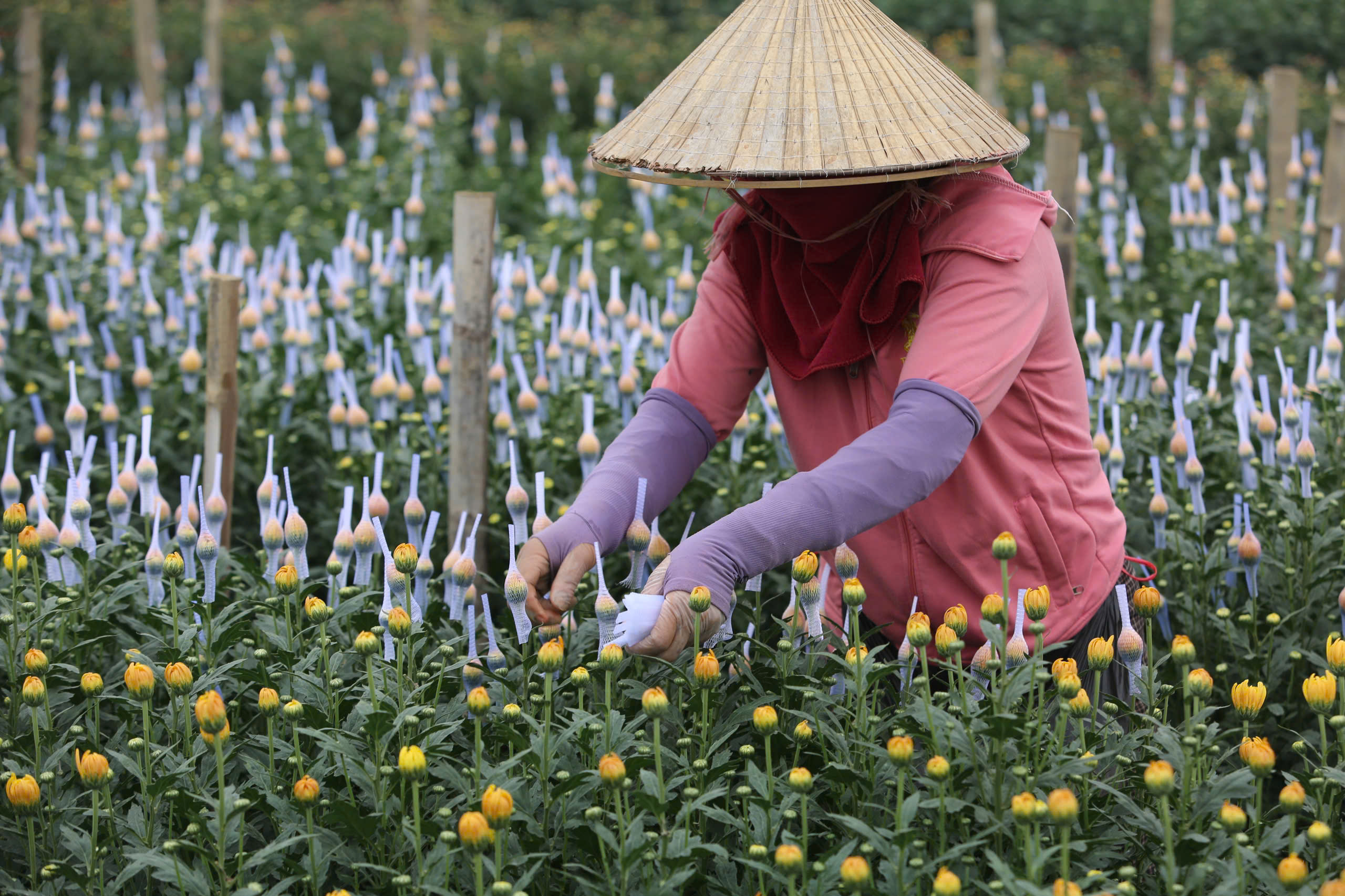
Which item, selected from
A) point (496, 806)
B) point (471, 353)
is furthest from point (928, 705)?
point (471, 353)

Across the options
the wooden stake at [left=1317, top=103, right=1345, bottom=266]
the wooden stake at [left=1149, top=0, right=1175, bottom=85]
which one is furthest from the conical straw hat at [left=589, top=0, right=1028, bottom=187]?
the wooden stake at [left=1149, top=0, right=1175, bottom=85]

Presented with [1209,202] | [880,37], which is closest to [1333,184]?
[1209,202]

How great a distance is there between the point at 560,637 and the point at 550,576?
14cm

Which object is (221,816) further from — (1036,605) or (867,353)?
(867,353)

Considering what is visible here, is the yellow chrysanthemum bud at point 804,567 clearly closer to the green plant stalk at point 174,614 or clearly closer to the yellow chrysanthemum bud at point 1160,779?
the yellow chrysanthemum bud at point 1160,779

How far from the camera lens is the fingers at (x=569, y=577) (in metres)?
1.99

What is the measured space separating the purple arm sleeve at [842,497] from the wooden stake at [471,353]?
138 cm

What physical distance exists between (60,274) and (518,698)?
337 centimetres

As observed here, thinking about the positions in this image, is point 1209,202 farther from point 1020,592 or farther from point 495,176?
point 1020,592

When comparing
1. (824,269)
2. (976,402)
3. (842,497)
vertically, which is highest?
(824,269)

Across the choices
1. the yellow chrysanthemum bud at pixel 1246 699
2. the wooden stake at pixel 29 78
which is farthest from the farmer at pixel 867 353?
the wooden stake at pixel 29 78

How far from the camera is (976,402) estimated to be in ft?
6.25

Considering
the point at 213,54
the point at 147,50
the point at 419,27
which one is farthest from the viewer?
the point at 213,54

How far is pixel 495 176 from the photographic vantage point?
630 cm
